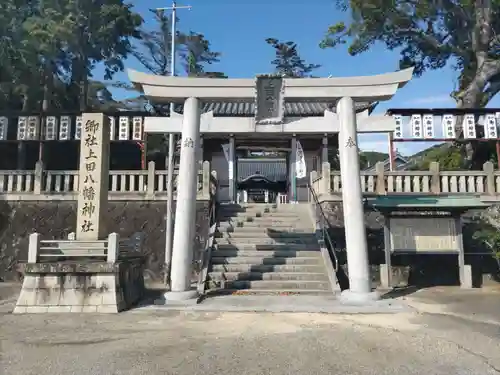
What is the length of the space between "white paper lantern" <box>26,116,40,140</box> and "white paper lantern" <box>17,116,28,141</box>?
0.11m

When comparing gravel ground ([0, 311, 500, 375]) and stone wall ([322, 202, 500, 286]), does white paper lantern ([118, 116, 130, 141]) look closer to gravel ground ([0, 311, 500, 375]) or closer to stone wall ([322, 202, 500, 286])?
stone wall ([322, 202, 500, 286])

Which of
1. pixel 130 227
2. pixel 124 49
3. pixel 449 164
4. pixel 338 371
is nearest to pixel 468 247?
pixel 449 164

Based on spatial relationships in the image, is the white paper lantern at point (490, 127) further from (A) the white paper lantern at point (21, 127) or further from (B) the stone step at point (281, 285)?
(A) the white paper lantern at point (21, 127)

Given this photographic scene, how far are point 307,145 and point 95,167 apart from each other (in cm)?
1111

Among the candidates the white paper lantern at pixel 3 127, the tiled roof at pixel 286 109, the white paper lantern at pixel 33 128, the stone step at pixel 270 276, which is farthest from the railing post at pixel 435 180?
the white paper lantern at pixel 3 127

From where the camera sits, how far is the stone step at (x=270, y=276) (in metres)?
10.1

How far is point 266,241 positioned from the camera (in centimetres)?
1176

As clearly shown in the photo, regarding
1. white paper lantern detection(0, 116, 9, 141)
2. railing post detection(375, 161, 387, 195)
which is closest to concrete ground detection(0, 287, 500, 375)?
railing post detection(375, 161, 387, 195)

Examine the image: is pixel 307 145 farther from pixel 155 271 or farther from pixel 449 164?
pixel 155 271

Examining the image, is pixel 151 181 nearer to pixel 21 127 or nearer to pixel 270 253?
pixel 270 253

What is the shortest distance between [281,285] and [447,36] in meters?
17.2

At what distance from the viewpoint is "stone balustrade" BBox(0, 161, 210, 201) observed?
44.0 feet

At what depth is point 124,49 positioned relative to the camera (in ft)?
74.8

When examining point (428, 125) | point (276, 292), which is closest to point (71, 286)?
point (276, 292)
